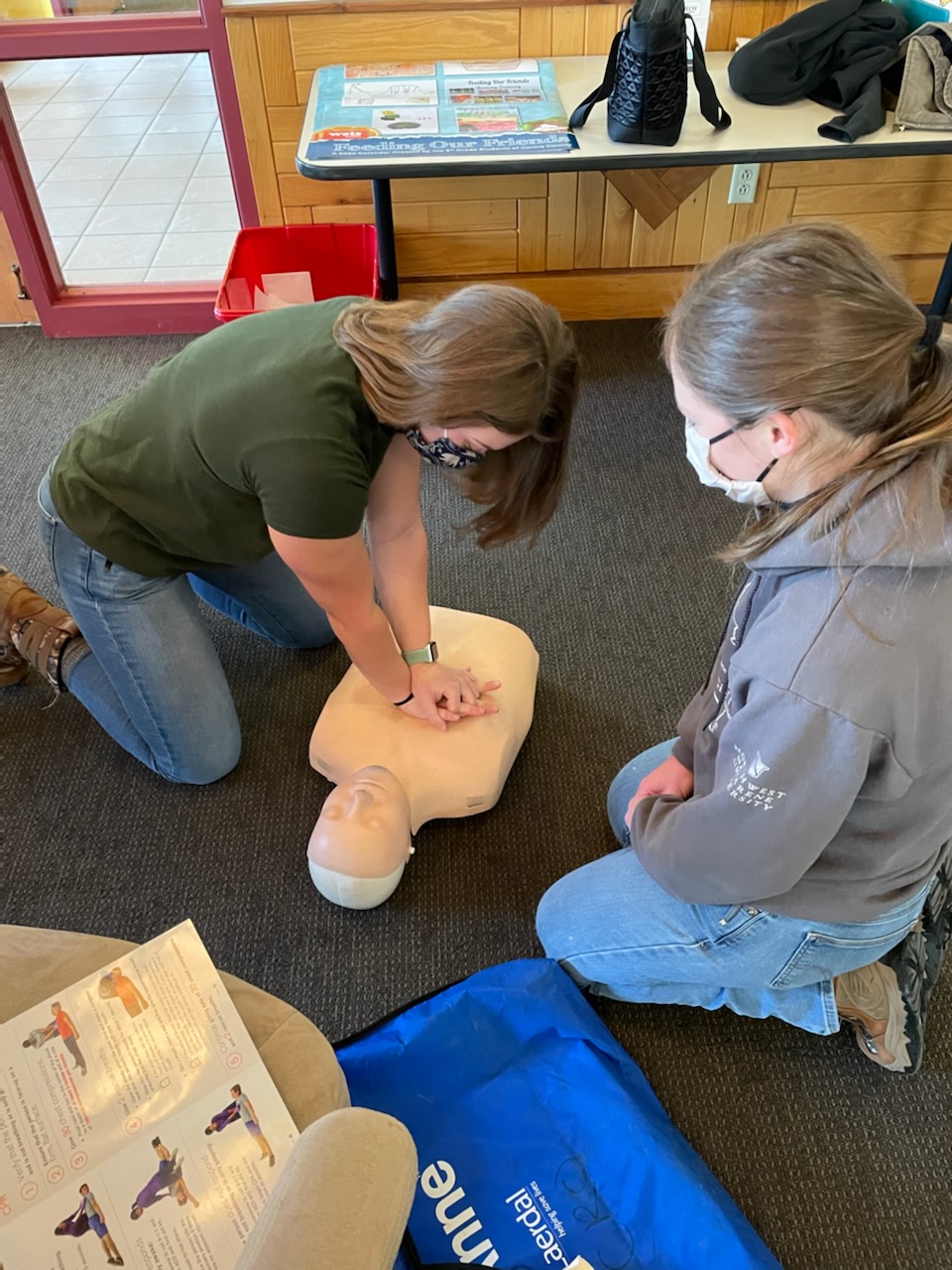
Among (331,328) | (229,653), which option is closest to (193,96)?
(229,653)

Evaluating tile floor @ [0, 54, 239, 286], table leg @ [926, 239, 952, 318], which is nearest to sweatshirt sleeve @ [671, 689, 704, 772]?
table leg @ [926, 239, 952, 318]

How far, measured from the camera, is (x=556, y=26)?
7.00ft

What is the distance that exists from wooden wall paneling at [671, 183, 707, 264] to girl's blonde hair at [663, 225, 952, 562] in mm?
1800

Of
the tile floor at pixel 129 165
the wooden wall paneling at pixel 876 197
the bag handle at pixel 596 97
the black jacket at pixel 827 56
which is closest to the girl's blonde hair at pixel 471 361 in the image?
the bag handle at pixel 596 97

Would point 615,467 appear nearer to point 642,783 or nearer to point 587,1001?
point 642,783

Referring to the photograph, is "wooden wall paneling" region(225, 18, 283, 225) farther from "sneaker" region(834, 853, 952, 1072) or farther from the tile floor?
"sneaker" region(834, 853, 952, 1072)

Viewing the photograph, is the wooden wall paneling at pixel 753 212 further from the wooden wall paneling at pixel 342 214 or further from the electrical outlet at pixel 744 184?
the wooden wall paneling at pixel 342 214

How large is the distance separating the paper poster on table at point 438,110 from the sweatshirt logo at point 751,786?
4.65ft

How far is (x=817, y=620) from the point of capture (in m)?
0.77

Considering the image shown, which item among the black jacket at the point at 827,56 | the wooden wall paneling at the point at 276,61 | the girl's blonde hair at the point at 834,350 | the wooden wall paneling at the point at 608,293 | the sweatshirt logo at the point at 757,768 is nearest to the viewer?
the girl's blonde hair at the point at 834,350

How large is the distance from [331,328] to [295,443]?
15 centimetres

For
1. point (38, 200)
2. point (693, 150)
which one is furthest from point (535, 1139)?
point (38, 200)

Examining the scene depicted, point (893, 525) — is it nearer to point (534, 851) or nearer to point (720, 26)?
point (534, 851)

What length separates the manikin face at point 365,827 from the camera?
1.29 meters
